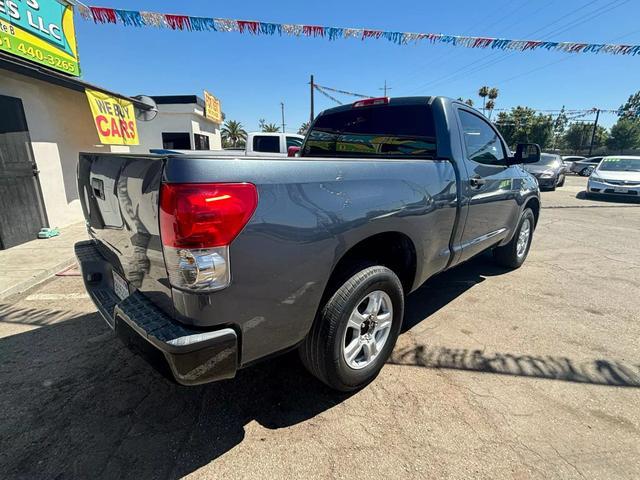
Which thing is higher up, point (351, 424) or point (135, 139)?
point (135, 139)

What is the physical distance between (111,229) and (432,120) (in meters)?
2.62

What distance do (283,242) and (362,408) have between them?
4.36 ft

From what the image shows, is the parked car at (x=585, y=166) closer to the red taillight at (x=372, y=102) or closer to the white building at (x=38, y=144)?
the red taillight at (x=372, y=102)

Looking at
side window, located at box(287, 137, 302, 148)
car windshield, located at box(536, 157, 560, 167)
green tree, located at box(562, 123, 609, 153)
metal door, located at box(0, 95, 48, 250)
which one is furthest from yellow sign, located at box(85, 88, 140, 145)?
green tree, located at box(562, 123, 609, 153)

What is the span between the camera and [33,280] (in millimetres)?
4418

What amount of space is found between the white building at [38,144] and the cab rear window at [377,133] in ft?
17.4

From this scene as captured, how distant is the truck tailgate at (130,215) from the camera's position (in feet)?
5.47

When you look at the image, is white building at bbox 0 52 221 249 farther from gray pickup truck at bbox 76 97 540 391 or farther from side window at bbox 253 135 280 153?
gray pickup truck at bbox 76 97 540 391

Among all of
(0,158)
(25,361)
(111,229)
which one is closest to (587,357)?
(111,229)

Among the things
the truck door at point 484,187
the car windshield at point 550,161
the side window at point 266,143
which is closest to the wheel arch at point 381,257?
the truck door at point 484,187

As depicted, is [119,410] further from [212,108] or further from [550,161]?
[212,108]

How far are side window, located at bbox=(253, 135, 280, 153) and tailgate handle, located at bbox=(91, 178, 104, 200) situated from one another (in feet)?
25.9

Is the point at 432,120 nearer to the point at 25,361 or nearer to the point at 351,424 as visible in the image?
the point at 351,424

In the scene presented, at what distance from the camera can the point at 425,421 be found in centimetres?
219
